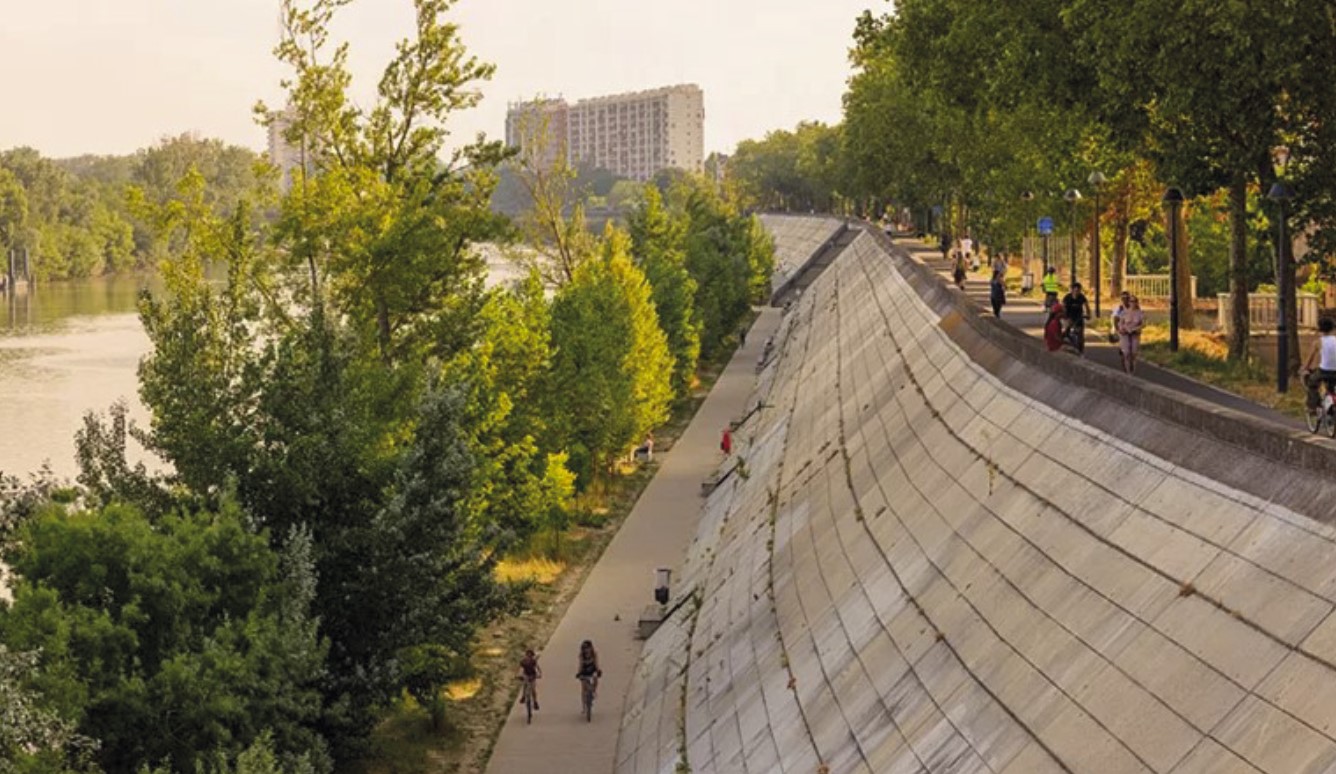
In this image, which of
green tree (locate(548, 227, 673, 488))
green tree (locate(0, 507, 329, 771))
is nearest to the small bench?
green tree (locate(0, 507, 329, 771))

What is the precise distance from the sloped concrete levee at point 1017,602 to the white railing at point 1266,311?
15.9 metres

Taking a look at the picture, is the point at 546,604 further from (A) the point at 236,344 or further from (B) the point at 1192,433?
(B) the point at 1192,433

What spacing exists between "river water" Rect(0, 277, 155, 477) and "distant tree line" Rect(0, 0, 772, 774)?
8.31m

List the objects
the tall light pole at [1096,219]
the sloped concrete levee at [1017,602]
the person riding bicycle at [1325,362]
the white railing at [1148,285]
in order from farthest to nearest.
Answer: the white railing at [1148,285] → the tall light pole at [1096,219] → the person riding bicycle at [1325,362] → the sloped concrete levee at [1017,602]

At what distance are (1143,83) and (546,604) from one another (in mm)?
19032

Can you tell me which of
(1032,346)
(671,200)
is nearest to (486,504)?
(1032,346)

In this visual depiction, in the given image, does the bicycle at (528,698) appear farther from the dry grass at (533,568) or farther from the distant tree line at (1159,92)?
the distant tree line at (1159,92)

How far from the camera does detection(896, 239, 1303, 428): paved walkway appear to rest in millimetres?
31188

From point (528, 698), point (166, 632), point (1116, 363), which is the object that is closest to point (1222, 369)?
point (1116, 363)

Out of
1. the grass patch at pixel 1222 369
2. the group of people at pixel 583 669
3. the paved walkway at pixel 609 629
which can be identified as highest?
the grass patch at pixel 1222 369

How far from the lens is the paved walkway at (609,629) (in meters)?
31.5

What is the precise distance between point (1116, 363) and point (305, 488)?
18.7m

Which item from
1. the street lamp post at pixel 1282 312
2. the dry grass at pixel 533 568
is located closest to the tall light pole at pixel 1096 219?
the street lamp post at pixel 1282 312

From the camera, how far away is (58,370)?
96.4 m
